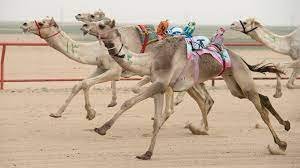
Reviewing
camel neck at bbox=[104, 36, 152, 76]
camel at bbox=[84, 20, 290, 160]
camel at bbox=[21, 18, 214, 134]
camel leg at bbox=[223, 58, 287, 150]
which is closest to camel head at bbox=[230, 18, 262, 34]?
camel at bbox=[21, 18, 214, 134]

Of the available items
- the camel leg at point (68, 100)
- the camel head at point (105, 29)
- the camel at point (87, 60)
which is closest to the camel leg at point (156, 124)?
the camel head at point (105, 29)

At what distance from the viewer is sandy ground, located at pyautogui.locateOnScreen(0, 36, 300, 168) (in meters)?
8.45

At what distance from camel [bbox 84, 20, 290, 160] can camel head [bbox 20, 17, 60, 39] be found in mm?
2537

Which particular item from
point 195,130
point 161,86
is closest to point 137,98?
point 161,86

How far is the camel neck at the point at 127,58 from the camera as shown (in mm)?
8594

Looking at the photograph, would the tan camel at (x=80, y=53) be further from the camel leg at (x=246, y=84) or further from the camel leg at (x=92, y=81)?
the camel leg at (x=246, y=84)

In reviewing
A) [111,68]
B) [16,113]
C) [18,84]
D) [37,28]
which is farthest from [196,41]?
[18,84]

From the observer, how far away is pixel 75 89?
1116cm

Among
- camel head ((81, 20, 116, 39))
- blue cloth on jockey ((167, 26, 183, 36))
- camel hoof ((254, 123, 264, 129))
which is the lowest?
camel hoof ((254, 123, 264, 129))

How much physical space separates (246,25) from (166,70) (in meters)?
5.97

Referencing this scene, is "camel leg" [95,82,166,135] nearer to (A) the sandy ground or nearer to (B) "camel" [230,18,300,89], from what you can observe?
(A) the sandy ground

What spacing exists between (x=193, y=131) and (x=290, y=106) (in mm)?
4547

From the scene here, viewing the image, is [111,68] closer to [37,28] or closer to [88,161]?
[37,28]

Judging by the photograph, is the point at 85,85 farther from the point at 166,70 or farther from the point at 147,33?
the point at 166,70
